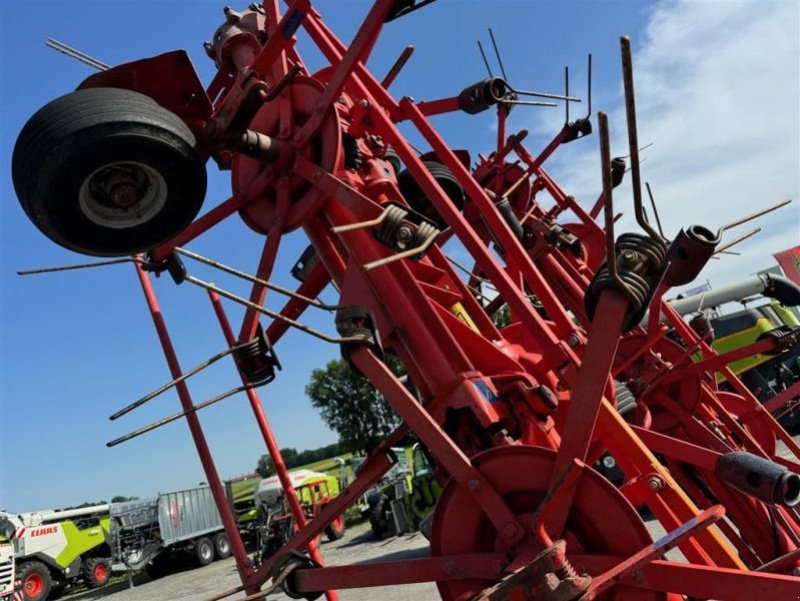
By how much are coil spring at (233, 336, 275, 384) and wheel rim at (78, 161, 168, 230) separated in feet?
3.18

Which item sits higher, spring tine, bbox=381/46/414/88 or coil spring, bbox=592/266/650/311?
spring tine, bbox=381/46/414/88

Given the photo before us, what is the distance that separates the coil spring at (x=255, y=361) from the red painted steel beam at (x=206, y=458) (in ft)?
Result: 1.31

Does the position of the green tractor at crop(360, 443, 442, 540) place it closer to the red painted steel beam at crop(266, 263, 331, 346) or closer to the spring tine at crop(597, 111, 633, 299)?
the red painted steel beam at crop(266, 263, 331, 346)

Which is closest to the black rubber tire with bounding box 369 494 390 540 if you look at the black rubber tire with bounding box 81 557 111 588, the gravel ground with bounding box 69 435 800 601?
the gravel ground with bounding box 69 435 800 601

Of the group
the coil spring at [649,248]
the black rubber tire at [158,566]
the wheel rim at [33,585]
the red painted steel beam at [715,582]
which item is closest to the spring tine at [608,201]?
the coil spring at [649,248]

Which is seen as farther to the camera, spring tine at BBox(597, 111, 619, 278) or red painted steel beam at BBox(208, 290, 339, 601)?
red painted steel beam at BBox(208, 290, 339, 601)

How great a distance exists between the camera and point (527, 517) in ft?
8.24

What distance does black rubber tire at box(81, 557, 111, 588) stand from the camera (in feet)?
65.1

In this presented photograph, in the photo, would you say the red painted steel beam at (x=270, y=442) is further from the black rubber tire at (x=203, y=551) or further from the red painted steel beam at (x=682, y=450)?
the black rubber tire at (x=203, y=551)

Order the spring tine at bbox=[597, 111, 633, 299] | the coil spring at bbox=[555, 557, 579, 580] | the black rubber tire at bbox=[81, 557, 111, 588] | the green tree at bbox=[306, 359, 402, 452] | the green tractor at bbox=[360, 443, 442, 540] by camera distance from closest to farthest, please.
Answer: the spring tine at bbox=[597, 111, 633, 299] → the coil spring at bbox=[555, 557, 579, 580] → the green tractor at bbox=[360, 443, 442, 540] → the black rubber tire at bbox=[81, 557, 111, 588] → the green tree at bbox=[306, 359, 402, 452]

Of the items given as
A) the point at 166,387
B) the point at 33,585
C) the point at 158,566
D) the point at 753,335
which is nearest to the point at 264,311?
the point at 166,387

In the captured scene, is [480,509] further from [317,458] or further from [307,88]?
[317,458]

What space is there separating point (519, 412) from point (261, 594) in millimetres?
1640

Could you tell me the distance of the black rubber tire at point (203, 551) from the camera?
21.0 meters
